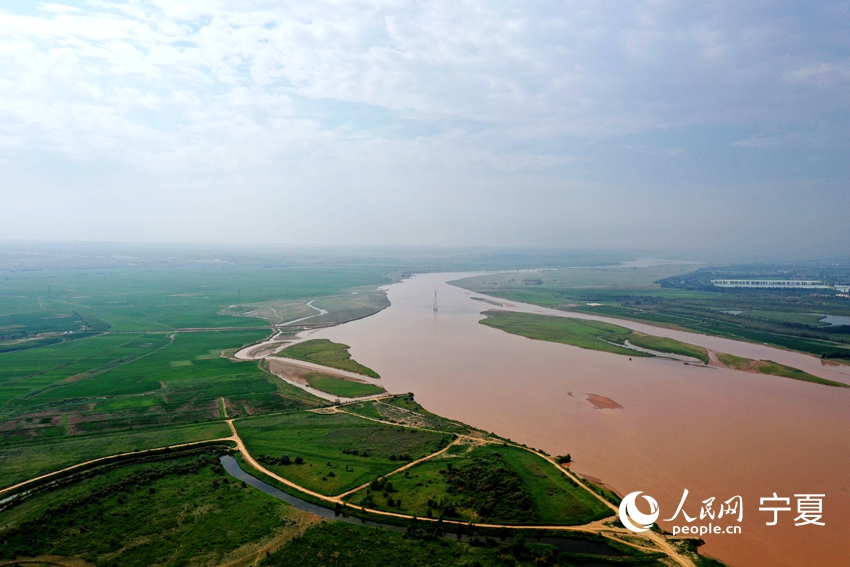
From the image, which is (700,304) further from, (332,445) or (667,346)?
(332,445)

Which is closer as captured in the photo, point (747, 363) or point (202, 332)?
point (747, 363)

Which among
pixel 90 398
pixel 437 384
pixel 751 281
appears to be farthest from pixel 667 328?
pixel 751 281

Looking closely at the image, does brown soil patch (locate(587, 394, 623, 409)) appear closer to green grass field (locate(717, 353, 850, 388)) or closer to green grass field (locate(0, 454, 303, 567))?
green grass field (locate(717, 353, 850, 388))

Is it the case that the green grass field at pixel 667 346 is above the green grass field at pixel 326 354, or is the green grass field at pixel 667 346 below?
above

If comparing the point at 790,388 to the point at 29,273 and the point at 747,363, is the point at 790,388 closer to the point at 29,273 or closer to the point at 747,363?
the point at 747,363

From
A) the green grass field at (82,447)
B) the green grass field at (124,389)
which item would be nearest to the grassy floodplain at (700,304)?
the green grass field at (124,389)

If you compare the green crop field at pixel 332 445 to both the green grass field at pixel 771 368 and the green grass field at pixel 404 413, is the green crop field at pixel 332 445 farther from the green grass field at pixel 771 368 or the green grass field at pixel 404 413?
the green grass field at pixel 771 368

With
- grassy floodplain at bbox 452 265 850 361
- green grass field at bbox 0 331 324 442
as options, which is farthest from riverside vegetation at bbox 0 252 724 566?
grassy floodplain at bbox 452 265 850 361
